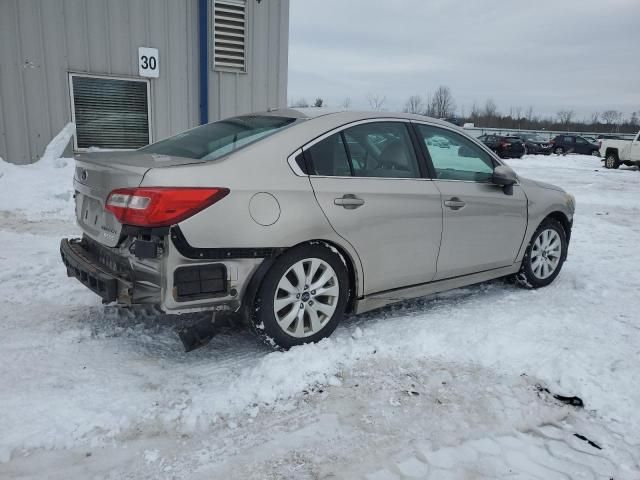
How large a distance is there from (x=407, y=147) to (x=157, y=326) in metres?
2.30

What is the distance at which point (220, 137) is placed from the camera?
3633mm

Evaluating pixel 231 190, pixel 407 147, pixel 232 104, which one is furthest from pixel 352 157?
pixel 232 104

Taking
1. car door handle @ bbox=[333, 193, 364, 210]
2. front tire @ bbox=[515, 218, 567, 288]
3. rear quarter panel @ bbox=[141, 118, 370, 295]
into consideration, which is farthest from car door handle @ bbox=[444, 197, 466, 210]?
front tire @ bbox=[515, 218, 567, 288]

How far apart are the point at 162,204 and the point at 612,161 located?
25070mm

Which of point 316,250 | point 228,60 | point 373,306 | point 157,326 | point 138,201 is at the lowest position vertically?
point 157,326

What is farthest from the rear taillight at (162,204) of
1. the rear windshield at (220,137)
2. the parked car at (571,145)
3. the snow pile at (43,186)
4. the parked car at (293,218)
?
the parked car at (571,145)

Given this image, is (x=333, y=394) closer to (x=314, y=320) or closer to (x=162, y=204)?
(x=314, y=320)

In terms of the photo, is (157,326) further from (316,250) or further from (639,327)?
(639,327)

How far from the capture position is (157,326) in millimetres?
3828

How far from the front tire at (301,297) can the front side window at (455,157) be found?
1292 millimetres

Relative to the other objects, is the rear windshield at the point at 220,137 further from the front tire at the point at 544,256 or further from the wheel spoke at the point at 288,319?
the front tire at the point at 544,256

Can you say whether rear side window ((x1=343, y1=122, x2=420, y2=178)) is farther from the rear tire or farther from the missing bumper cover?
the rear tire

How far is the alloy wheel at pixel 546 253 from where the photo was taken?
195 inches

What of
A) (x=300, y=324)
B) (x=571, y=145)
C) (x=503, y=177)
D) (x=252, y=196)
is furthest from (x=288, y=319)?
(x=571, y=145)
